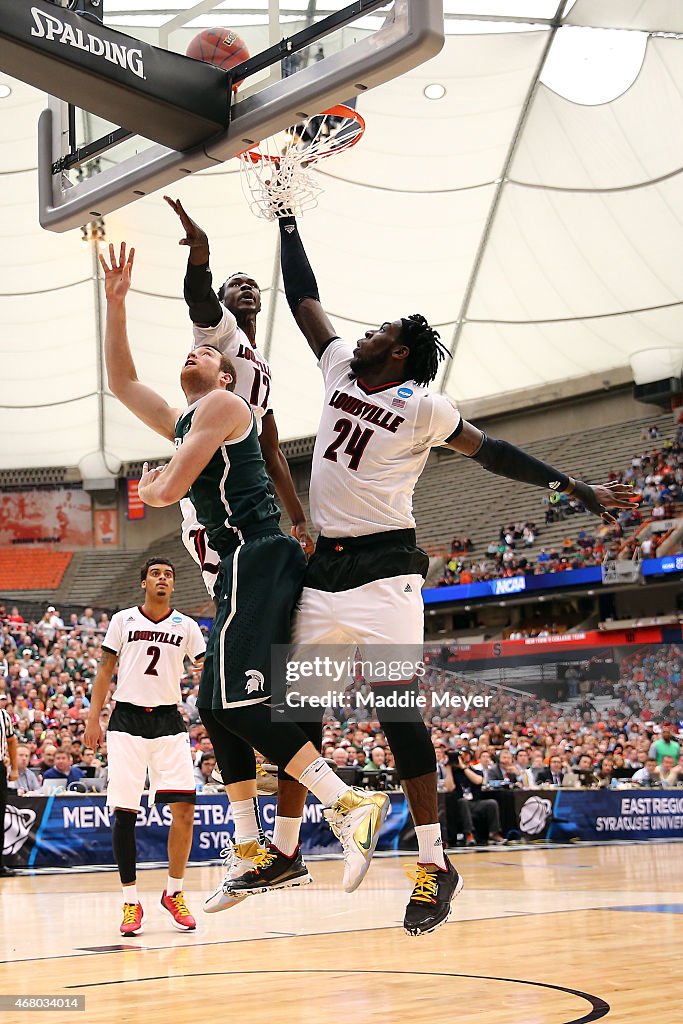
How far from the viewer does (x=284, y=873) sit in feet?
15.2

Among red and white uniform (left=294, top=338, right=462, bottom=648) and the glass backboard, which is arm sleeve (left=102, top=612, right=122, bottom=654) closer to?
the glass backboard

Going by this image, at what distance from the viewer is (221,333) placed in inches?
212

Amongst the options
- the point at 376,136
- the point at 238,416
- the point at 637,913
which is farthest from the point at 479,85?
the point at 238,416

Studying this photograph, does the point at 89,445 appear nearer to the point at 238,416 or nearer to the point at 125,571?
the point at 125,571

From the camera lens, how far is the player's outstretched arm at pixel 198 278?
496 cm

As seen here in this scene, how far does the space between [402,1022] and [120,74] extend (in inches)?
160

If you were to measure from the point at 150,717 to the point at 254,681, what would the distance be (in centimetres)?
411

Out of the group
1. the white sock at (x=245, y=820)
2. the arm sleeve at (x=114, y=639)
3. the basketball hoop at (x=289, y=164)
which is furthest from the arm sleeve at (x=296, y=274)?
the arm sleeve at (x=114, y=639)

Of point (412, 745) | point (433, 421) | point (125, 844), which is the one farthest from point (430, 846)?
point (125, 844)

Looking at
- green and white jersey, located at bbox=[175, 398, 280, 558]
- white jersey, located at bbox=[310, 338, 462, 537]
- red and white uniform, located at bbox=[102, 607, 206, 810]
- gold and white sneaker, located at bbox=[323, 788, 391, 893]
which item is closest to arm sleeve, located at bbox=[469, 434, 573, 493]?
white jersey, located at bbox=[310, 338, 462, 537]

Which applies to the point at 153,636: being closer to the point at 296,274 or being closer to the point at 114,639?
the point at 114,639

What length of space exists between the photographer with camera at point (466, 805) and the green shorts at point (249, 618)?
10817 mm

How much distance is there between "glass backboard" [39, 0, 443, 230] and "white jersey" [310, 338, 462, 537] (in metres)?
1.29

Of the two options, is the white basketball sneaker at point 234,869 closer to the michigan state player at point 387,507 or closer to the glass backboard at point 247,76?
the michigan state player at point 387,507
